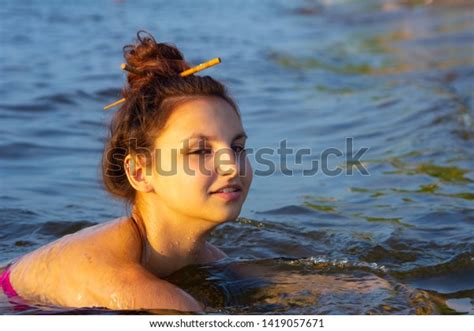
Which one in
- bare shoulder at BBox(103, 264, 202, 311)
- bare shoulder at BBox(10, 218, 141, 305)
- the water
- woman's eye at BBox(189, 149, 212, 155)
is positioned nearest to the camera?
bare shoulder at BBox(103, 264, 202, 311)

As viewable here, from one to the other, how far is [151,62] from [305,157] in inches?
129

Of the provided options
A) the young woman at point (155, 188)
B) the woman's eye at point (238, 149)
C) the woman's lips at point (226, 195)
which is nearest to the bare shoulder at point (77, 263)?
the young woman at point (155, 188)

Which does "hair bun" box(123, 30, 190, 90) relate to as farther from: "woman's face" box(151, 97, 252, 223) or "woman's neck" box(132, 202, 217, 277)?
"woman's neck" box(132, 202, 217, 277)

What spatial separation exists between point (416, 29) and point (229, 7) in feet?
15.2

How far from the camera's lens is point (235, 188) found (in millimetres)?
3889

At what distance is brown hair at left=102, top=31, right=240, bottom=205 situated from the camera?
3.97 metres

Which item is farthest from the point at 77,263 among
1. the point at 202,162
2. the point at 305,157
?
the point at 305,157

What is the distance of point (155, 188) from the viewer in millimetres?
4004

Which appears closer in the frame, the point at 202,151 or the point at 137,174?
the point at 202,151

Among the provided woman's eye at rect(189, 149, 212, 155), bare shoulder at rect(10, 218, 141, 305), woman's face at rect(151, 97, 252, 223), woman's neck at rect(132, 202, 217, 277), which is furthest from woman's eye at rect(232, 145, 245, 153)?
bare shoulder at rect(10, 218, 141, 305)

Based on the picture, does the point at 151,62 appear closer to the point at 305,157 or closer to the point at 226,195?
the point at 226,195

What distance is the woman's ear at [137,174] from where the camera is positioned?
4023 mm

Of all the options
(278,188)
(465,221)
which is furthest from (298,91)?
(465,221)

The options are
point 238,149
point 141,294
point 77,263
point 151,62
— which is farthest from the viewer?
point 151,62
